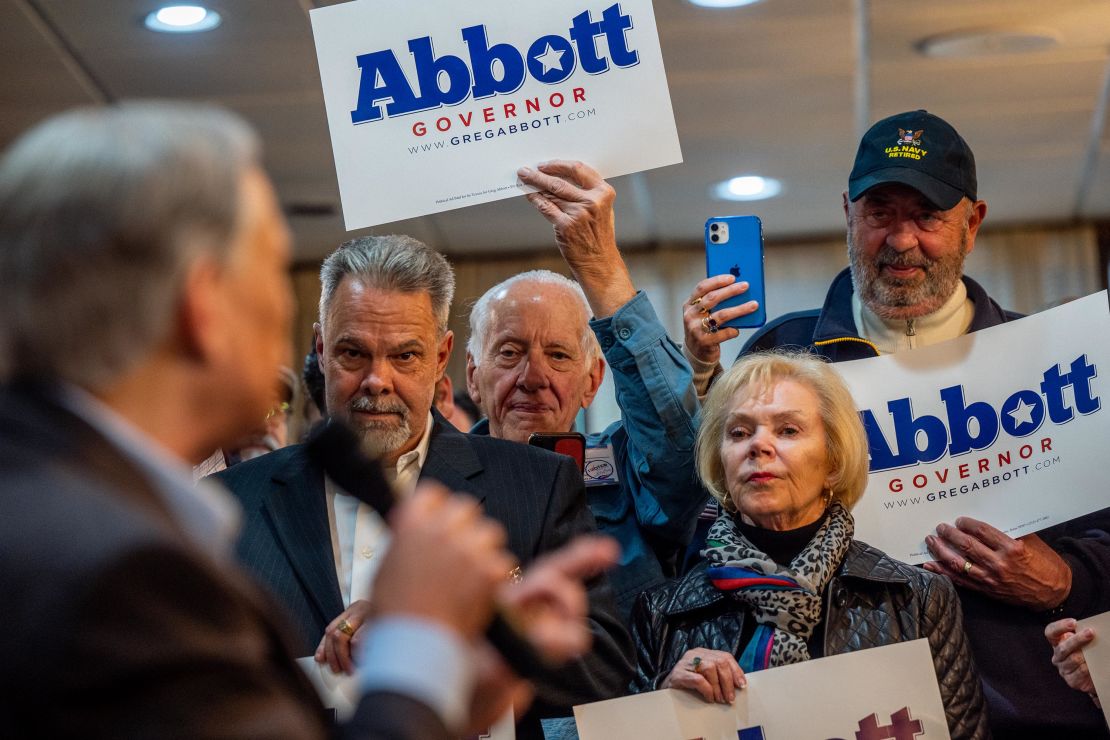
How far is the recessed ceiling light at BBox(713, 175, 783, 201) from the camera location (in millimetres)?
7105

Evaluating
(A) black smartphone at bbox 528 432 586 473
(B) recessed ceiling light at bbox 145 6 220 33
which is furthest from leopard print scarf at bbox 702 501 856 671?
(B) recessed ceiling light at bbox 145 6 220 33

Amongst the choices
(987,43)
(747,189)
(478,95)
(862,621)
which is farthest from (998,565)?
(747,189)

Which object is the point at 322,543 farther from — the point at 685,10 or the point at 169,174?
the point at 685,10

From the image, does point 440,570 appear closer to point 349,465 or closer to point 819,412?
point 349,465

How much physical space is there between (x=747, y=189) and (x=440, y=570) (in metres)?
6.31

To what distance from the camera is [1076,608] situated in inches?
102

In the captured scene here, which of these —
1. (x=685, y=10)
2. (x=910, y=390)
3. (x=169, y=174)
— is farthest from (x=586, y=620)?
(x=685, y=10)

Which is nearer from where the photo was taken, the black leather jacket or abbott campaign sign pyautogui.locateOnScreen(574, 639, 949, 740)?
abbott campaign sign pyautogui.locateOnScreen(574, 639, 949, 740)

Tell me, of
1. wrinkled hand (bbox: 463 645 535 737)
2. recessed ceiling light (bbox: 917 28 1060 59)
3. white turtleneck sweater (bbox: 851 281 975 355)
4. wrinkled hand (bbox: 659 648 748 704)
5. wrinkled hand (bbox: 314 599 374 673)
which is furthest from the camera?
recessed ceiling light (bbox: 917 28 1060 59)

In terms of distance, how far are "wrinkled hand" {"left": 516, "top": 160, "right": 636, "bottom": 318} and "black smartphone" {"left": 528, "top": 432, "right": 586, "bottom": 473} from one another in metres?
0.24

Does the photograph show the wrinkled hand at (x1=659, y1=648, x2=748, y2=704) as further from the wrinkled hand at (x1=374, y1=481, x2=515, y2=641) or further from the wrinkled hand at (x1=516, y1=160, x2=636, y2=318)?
the wrinkled hand at (x1=374, y1=481, x2=515, y2=641)

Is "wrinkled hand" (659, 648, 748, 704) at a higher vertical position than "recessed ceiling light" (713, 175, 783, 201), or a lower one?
lower

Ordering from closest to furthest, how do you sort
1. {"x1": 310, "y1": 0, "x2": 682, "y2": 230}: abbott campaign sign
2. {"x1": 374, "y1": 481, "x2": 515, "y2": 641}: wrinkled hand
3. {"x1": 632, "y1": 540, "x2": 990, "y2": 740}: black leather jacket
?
{"x1": 374, "y1": 481, "x2": 515, "y2": 641}: wrinkled hand, {"x1": 632, "y1": 540, "x2": 990, "y2": 740}: black leather jacket, {"x1": 310, "y1": 0, "x2": 682, "y2": 230}: abbott campaign sign

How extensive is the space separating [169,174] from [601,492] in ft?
6.05
